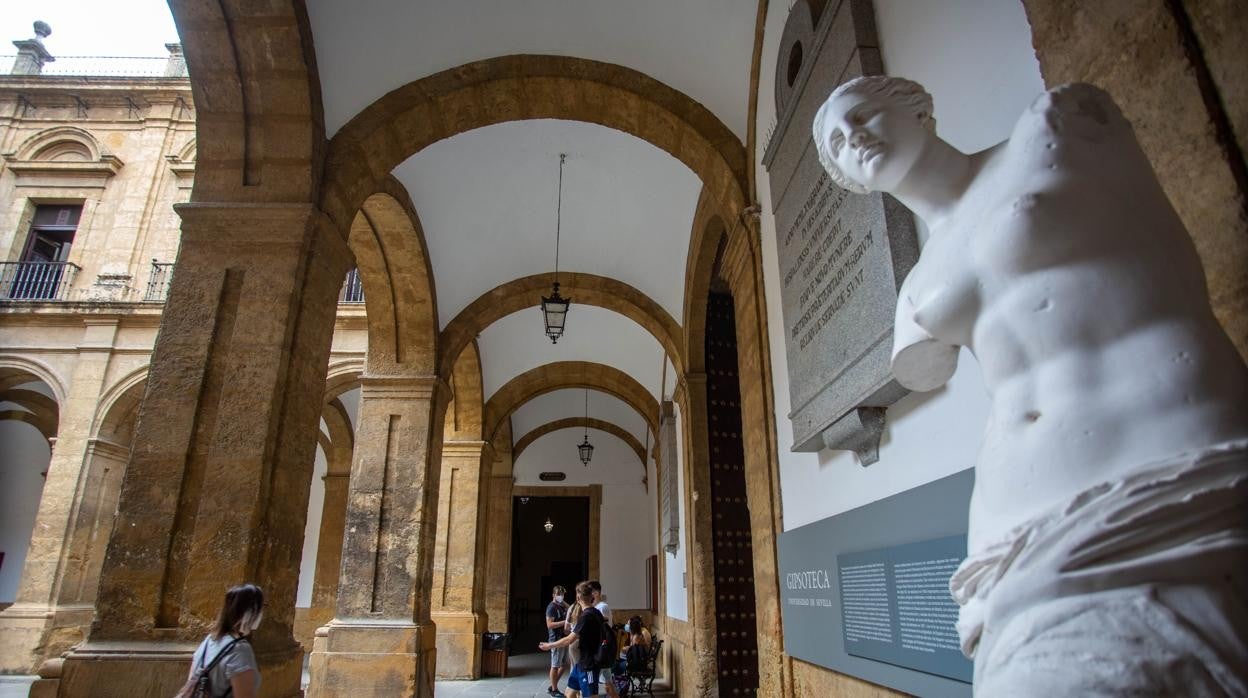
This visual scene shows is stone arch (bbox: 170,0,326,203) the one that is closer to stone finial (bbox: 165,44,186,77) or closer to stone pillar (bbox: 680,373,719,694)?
stone pillar (bbox: 680,373,719,694)

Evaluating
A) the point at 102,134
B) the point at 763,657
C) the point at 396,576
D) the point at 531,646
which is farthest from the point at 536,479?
the point at 763,657

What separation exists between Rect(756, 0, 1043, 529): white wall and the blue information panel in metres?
0.27

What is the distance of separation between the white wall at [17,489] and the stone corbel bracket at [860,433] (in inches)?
641

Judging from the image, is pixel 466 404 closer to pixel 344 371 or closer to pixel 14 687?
pixel 344 371

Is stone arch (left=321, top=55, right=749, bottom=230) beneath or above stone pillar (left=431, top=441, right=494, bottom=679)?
above

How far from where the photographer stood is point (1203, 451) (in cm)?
77

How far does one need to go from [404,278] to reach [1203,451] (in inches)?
288

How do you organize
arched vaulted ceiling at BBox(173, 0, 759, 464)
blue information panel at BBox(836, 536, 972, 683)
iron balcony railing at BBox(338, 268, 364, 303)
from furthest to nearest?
1. iron balcony railing at BBox(338, 268, 364, 303)
2. arched vaulted ceiling at BBox(173, 0, 759, 464)
3. blue information panel at BBox(836, 536, 972, 683)

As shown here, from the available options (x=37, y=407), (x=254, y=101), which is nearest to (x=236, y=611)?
(x=254, y=101)

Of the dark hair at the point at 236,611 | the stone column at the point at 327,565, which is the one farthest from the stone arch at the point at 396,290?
the stone column at the point at 327,565

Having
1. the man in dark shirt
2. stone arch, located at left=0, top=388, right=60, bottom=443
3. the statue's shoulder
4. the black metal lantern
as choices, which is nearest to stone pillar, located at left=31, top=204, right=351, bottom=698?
the black metal lantern

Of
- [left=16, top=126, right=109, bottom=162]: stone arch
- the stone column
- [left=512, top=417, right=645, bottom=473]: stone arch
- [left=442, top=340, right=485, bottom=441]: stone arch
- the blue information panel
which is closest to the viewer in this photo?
the blue information panel

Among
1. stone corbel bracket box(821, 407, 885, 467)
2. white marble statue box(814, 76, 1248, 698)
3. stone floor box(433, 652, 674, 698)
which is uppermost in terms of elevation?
stone corbel bracket box(821, 407, 885, 467)

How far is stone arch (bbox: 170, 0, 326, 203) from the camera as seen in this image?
13.5ft
